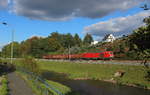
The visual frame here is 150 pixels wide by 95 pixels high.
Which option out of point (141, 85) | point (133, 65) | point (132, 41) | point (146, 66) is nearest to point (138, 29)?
point (132, 41)

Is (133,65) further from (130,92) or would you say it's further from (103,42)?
(103,42)

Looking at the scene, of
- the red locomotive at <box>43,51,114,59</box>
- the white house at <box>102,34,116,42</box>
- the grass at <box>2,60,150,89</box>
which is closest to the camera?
the white house at <box>102,34,116,42</box>

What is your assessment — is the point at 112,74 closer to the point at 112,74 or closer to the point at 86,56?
the point at 112,74

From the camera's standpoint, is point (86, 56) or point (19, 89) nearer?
point (19, 89)

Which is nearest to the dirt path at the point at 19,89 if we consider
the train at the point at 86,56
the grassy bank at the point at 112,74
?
the grassy bank at the point at 112,74

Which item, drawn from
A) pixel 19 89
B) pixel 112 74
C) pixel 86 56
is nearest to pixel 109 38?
pixel 19 89

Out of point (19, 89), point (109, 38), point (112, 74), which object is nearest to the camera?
point (109, 38)

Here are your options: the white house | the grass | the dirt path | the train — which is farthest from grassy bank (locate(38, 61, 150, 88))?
the white house

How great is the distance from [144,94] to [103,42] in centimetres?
2301

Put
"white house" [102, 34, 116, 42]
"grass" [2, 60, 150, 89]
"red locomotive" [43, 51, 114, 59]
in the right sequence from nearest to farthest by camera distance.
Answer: "white house" [102, 34, 116, 42] < "grass" [2, 60, 150, 89] < "red locomotive" [43, 51, 114, 59]

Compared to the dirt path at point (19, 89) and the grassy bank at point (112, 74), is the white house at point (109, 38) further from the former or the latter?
the grassy bank at point (112, 74)

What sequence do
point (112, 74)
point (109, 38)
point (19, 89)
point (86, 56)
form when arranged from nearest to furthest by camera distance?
point (109, 38) < point (19, 89) < point (112, 74) < point (86, 56)

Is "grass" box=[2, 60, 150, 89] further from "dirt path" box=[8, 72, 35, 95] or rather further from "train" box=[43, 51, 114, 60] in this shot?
"dirt path" box=[8, 72, 35, 95]

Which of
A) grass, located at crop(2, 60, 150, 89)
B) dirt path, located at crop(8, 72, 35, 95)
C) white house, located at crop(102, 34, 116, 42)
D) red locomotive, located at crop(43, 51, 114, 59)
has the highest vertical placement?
white house, located at crop(102, 34, 116, 42)
